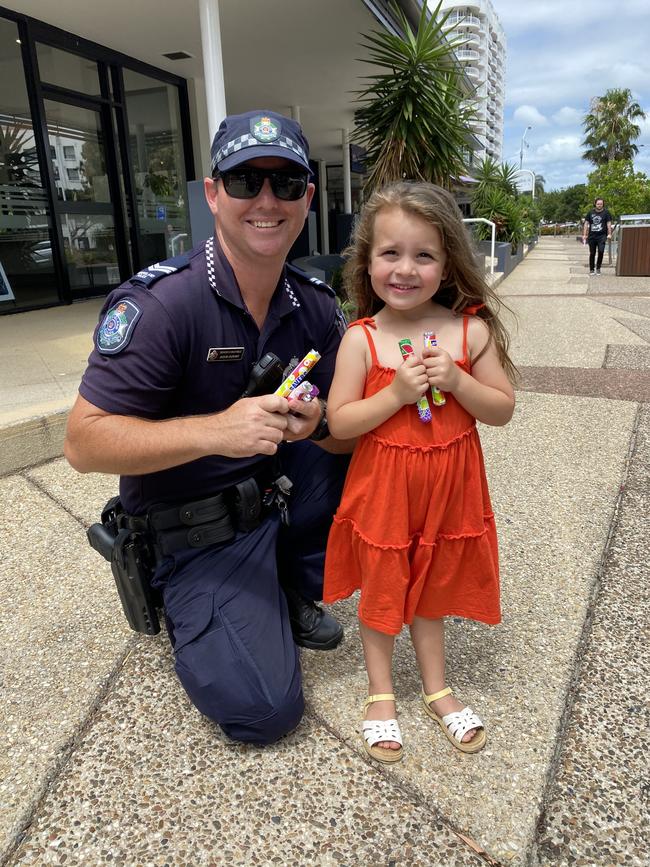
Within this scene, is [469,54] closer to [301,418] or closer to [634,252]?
[634,252]

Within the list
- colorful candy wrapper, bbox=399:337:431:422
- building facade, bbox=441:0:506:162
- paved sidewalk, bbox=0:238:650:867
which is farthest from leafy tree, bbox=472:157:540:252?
building facade, bbox=441:0:506:162

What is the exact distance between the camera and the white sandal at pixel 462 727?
65.6 inches

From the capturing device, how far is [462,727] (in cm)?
169

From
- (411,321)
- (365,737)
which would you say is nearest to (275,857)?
(365,737)

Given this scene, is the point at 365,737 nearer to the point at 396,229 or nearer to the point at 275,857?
the point at 275,857

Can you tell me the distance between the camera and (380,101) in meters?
7.36

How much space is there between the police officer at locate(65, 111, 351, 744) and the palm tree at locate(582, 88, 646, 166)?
67722 millimetres

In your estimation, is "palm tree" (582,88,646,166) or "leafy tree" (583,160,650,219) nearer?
"leafy tree" (583,160,650,219)

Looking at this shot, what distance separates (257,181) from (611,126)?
230 feet

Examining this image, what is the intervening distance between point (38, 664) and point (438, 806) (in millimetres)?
1314

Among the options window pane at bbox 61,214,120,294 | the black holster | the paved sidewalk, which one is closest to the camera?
the paved sidewalk

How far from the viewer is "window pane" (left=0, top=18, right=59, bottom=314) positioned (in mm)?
7254

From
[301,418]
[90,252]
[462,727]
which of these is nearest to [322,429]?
[301,418]

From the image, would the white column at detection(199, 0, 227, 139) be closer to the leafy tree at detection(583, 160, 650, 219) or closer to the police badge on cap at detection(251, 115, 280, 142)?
the police badge on cap at detection(251, 115, 280, 142)
